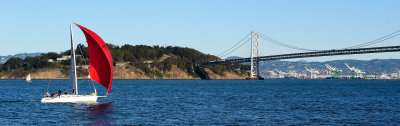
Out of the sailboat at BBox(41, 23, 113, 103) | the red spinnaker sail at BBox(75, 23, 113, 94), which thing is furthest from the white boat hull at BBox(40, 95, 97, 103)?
the red spinnaker sail at BBox(75, 23, 113, 94)

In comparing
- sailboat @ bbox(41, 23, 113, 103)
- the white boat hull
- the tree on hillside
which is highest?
the tree on hillside

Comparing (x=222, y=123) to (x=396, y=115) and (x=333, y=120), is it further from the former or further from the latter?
(x=396, y=115)

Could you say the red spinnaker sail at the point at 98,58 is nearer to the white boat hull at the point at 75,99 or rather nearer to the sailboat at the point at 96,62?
the sailboat at the point at 96,62

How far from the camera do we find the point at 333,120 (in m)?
31.6

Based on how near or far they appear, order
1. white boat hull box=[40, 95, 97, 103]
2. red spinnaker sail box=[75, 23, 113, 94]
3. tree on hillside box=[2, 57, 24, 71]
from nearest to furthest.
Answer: red spinnaker sail box=[75, 23, 113, 94], white boat hull box=[40, 95, 97, 103], tree on hillside box=[2, 57, 24, 71]

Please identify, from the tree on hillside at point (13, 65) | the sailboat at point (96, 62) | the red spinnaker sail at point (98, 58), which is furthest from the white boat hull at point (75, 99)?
the tree on hillside at point (13, 65)

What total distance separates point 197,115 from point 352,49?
9772cm

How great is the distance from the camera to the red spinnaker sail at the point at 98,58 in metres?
38.7

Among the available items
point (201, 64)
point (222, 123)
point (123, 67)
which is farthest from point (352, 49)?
point (222, 123)

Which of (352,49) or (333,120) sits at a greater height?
(352,49)

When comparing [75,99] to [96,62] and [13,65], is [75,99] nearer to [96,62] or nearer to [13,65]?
[96,62]

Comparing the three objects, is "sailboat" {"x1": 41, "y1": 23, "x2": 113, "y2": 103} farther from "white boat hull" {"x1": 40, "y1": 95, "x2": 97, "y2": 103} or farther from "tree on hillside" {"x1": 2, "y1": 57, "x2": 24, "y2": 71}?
"tree on hillside" {"x1": 2, "y1": 57, "x2": 24, "y2": 71}

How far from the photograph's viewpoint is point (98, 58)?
39.2 m

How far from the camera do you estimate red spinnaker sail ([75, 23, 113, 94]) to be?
3872cm
